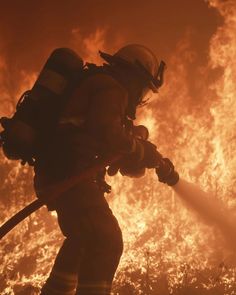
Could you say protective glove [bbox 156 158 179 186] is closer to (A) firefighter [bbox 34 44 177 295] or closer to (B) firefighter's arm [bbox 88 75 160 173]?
Result: (A) firefighter [bbox 34 44 177 295]

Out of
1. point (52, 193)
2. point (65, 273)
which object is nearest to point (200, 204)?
point (65, 273)

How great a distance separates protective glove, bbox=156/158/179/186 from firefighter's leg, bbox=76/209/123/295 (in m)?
0.93

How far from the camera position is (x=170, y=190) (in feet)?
28.5

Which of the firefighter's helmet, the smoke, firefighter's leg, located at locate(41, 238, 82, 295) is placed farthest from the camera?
the smoke

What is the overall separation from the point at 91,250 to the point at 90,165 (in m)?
0.70

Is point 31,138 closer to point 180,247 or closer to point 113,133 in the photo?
point 113,133

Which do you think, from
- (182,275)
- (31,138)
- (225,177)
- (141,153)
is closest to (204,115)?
(225,177)

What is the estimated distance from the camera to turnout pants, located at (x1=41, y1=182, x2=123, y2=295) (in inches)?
122

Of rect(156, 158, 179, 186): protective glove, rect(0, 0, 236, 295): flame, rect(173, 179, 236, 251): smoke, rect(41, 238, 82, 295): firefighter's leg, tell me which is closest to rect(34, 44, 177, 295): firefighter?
rect(41, 238, 82, 295): firefighter's leg

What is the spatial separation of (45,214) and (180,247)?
10.8 feet

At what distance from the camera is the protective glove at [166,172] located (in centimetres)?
399

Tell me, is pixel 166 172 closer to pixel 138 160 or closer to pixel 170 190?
pixel 138 160

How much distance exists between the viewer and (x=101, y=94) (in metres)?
3.38

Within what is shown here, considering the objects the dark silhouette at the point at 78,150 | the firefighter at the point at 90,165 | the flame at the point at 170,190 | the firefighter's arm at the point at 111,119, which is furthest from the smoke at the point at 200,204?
the firefighter's arm at the point at 111,119
